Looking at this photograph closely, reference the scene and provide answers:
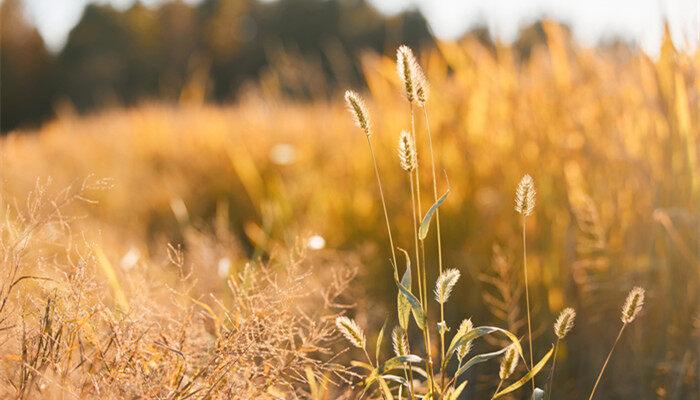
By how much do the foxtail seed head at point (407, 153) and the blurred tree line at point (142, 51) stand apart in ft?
43.0

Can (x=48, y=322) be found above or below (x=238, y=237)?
above

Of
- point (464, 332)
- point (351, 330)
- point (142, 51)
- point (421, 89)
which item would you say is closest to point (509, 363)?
point (464, 332)

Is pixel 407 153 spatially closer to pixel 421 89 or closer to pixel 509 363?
pixel 421 89

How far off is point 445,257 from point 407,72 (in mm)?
1369

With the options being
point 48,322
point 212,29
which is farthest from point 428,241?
point 212,29

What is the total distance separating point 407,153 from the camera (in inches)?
33.9

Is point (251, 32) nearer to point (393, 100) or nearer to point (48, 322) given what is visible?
point (393, 100)

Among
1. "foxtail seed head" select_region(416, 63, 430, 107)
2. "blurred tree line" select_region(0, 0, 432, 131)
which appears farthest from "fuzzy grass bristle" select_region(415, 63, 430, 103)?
"blurred tree line" select_region(0, 0, 432, 131)

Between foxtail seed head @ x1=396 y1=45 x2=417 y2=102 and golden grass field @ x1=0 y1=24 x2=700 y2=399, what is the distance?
281 millimetres

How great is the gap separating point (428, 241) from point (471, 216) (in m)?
0.15

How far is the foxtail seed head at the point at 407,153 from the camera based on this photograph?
845mm

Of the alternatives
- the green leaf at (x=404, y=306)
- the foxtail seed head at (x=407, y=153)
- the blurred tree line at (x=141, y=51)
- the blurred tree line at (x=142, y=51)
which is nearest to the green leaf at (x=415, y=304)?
the green leaf at (x=404, y=306)

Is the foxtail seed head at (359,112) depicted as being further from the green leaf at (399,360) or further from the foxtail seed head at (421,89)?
the green leaf at (399,360)

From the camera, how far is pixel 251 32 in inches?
671
